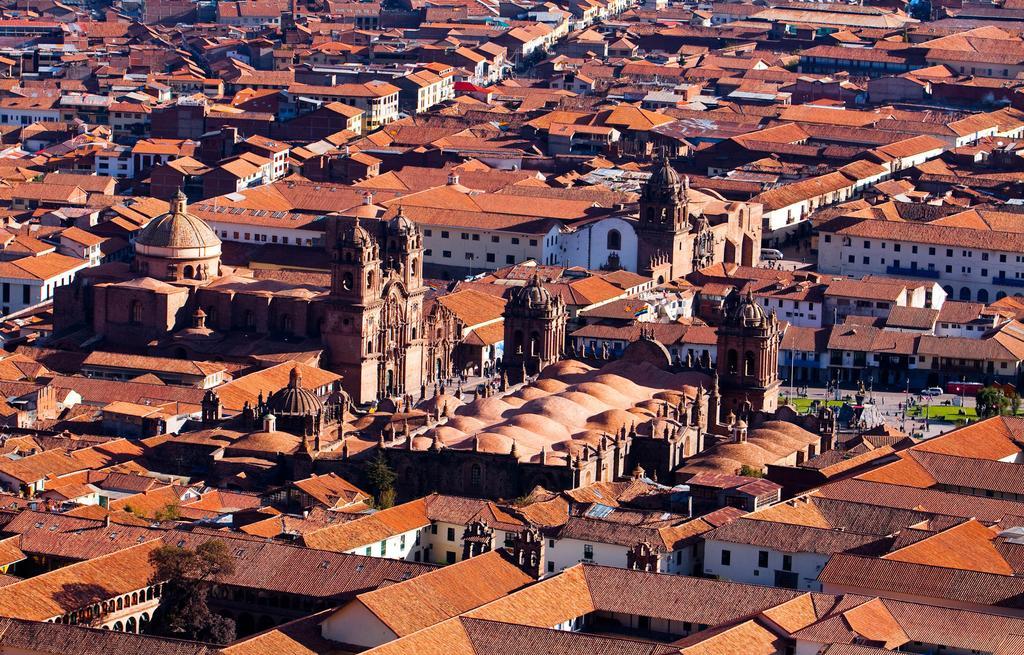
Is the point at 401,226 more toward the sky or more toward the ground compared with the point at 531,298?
more toward the sky

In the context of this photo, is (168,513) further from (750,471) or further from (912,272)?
(912,272)

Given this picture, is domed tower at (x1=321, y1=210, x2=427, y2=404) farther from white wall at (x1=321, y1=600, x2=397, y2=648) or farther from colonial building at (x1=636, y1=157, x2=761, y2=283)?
white wall at (x1=321, y1=600, x2=397, y2=648)

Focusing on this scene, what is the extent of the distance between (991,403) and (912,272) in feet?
89.4

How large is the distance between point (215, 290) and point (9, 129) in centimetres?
6704

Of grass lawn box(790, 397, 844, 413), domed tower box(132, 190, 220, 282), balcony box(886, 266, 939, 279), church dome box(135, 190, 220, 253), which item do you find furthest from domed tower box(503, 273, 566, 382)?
balcony box(886, 266, 939, 279)

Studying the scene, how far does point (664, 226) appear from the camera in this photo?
5162 inches

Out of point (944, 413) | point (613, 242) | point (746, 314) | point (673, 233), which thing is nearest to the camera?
point (746, 314)

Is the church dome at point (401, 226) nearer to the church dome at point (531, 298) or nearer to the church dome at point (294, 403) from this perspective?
the church dome at point (531, 298)

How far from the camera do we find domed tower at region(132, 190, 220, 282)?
117 meters

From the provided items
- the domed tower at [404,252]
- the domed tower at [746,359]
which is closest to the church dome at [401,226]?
the domed tower at [404,252]

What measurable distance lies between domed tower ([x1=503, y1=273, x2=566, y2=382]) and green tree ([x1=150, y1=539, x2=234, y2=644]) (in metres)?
31.3

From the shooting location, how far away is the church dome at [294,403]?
99688 mm

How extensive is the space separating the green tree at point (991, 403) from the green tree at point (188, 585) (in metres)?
36.6

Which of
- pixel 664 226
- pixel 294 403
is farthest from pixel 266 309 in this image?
pixel 664 226
